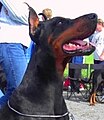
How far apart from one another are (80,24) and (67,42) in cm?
20

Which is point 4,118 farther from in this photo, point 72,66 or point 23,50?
point 72,66

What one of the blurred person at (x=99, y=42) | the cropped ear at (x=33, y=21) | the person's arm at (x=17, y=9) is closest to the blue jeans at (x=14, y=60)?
the person's arm at (x=17, y=9)

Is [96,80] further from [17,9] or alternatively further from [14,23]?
[17,9]

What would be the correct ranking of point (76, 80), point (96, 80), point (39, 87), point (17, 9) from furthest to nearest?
point (76, 80), point (96, 80), point (17, 9), point (39, 87)

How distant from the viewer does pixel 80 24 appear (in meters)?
4.16

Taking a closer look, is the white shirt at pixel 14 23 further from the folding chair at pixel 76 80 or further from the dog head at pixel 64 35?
the folding chair at pixel 76 80

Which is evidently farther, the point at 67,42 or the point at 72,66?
the point at 72,66

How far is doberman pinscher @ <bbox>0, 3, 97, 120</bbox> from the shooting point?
13.4 ft

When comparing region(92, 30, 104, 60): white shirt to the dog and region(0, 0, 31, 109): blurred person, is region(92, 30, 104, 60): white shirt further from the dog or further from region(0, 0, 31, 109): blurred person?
region(0, 0, 31, 109): blurred person

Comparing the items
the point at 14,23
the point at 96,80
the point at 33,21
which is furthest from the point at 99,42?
the point at 33,21

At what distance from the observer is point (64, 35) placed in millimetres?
4168

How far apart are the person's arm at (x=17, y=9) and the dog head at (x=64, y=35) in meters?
0.62

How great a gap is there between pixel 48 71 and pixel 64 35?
36cm

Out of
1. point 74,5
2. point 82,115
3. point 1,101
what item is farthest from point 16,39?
point 74,5
